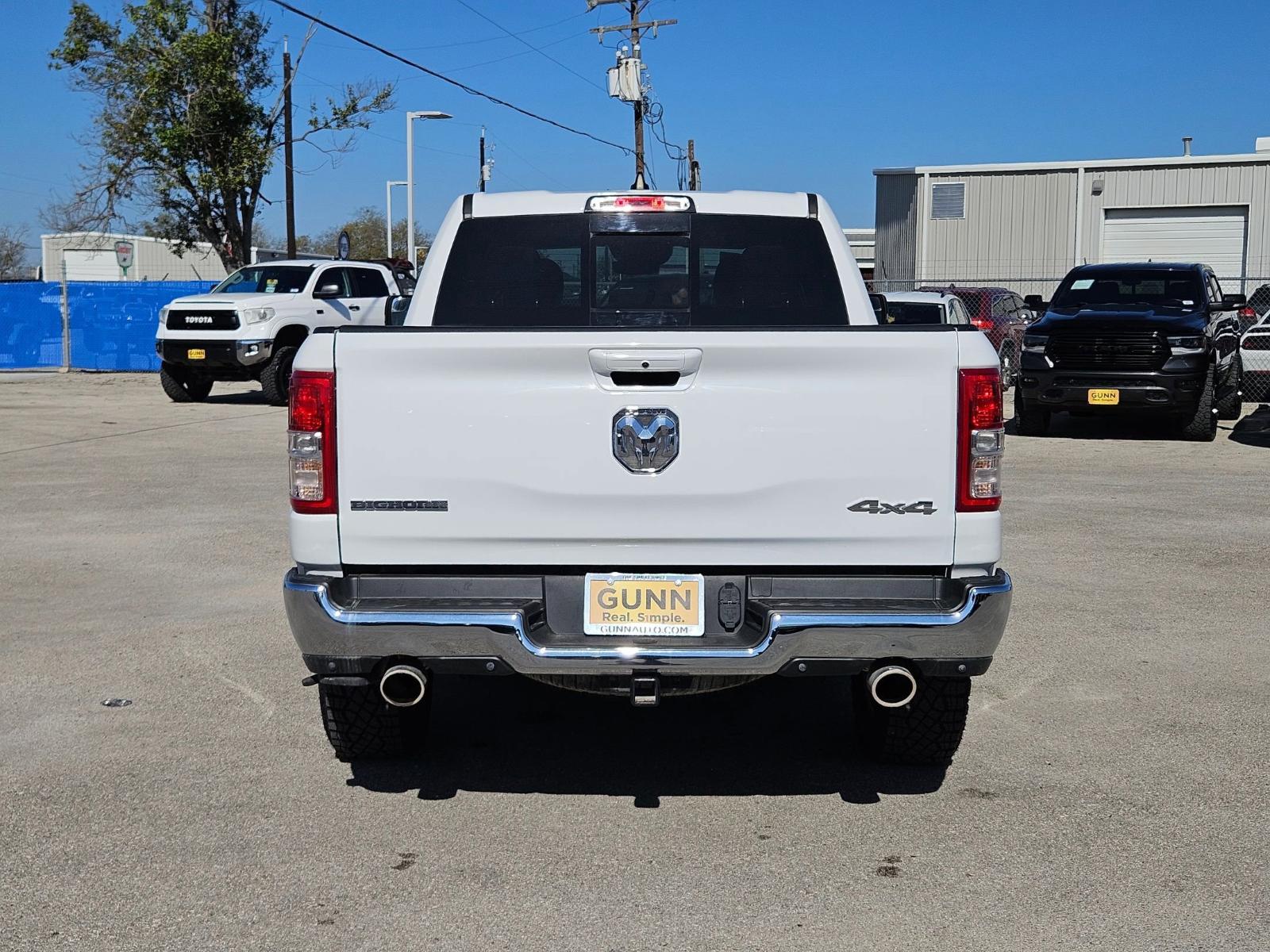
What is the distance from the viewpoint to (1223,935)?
144 inches

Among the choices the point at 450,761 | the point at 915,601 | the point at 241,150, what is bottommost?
the point at 450,761

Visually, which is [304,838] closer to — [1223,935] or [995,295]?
[1223,935]

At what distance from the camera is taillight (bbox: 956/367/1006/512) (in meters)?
4.15

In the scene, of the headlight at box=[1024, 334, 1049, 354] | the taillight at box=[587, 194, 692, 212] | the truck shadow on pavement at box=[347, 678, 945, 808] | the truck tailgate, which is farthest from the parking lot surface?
the headlight at box=[1024, 334, 1049, 354]

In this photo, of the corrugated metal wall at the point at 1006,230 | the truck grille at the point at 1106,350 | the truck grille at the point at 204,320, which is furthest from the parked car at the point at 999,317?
the corrugated metal wall at the point at 1006,230

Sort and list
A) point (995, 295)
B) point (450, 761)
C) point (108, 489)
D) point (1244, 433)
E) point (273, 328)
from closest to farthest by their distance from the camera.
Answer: point (450, 761) → point (108, 489) → point (1244, 433) → point (273, 328) → point (995, 295)

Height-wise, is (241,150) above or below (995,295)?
above

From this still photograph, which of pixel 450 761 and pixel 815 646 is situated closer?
pixel 815 646

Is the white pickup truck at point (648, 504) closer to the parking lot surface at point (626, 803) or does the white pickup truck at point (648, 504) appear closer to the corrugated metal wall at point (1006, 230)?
the parking lot surface at point (626, 803)

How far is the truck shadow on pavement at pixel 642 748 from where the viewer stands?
4.87 m

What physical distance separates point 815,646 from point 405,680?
1212 mm

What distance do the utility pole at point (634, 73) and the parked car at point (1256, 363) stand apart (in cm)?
1968

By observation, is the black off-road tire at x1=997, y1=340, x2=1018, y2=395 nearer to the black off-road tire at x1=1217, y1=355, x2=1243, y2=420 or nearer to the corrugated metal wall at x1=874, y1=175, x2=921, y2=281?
the black off-road tire at x1=1217, y1=355, x2=1243, y2=420

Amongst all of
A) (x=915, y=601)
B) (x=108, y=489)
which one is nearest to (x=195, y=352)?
(x=108, y=489)
